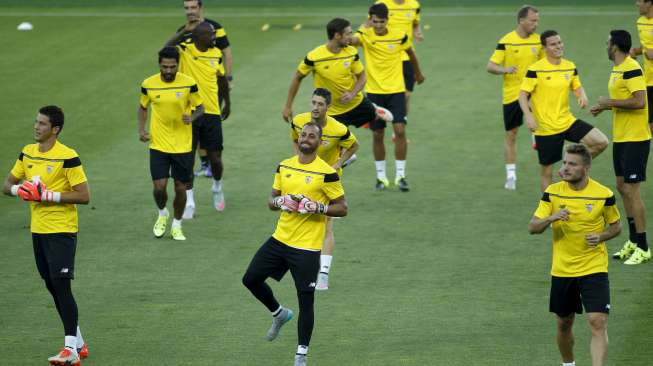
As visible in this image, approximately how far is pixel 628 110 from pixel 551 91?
1448 millimetres

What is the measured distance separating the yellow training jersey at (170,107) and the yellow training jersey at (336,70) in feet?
4.79

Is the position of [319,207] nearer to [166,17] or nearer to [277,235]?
[277,235]

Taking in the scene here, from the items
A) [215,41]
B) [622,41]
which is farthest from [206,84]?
[622,41]

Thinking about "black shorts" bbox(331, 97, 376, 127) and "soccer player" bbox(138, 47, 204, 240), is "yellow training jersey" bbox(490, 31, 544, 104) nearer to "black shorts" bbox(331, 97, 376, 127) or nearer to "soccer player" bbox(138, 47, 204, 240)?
"black shorts" bbox(331, 97, 376, 127)

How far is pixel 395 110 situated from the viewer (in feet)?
56.9

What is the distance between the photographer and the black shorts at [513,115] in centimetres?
1723

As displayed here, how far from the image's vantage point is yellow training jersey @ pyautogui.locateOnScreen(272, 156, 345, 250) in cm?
1060

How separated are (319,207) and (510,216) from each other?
20.6 feet

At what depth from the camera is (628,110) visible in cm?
1388

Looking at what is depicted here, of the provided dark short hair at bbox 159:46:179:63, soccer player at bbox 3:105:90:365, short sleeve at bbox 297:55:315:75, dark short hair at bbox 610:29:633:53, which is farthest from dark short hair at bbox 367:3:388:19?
soccer player at bbox 3:105:90:365

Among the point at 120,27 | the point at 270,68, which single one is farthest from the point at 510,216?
the point at 120,27

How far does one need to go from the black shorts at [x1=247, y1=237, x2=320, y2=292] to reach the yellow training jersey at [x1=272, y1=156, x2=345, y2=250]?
64 millimetres

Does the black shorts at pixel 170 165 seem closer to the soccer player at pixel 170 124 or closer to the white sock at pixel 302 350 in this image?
the soccer player at pixel 170 124

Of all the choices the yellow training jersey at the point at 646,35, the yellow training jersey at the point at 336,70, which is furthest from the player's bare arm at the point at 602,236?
the yellow training jersey at the point at 646,35
